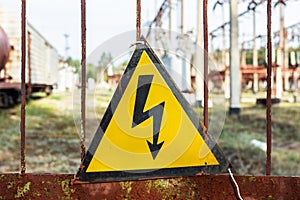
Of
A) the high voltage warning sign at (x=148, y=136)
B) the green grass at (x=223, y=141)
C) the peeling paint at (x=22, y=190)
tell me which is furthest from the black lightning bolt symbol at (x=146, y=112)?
the green grass at (x=223, y=141)

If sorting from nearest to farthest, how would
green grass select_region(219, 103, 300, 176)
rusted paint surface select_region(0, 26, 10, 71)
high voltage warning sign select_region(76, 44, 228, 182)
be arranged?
high voltage warning sign select_region(76, 44, 228, 182), green grass select_region(219, 103, 300, 176), rusted paint surface select_region(0, 26, 10, 71)

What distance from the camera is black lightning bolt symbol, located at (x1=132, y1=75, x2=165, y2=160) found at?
1016 mm

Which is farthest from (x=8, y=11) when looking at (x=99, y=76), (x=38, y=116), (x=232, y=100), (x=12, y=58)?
(x=99, y=76)

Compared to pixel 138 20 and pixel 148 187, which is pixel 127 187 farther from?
pixel 138 20

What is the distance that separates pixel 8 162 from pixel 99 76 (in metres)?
3.80

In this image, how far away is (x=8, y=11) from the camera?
29.6 ft

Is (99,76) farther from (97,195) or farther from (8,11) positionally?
(8,11)

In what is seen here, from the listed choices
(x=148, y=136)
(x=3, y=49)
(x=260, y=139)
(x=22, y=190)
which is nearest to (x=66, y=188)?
(x=22, y=190)

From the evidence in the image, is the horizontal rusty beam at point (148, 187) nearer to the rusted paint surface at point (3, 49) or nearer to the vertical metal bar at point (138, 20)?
the vertical metal bar at point (138, 20)

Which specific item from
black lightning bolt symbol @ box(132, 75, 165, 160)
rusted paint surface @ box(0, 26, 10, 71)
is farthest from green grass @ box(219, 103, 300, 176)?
rusted paint surface @ box(0, 26, 10, 71)

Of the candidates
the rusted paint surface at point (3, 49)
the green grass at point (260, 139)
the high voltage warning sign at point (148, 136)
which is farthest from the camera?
the rusted paint surface at point (3, 49)

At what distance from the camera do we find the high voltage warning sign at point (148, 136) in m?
1.01

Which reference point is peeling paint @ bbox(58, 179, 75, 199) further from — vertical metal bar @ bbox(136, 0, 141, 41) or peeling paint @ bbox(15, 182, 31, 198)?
vertical metal bar @ bbox(136, 0, 141, 41)

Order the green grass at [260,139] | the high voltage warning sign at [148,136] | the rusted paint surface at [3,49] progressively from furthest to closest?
the rusted paint surface at [3,49], the green grass at [260,139], the high voltage warning sign at [148,136]
